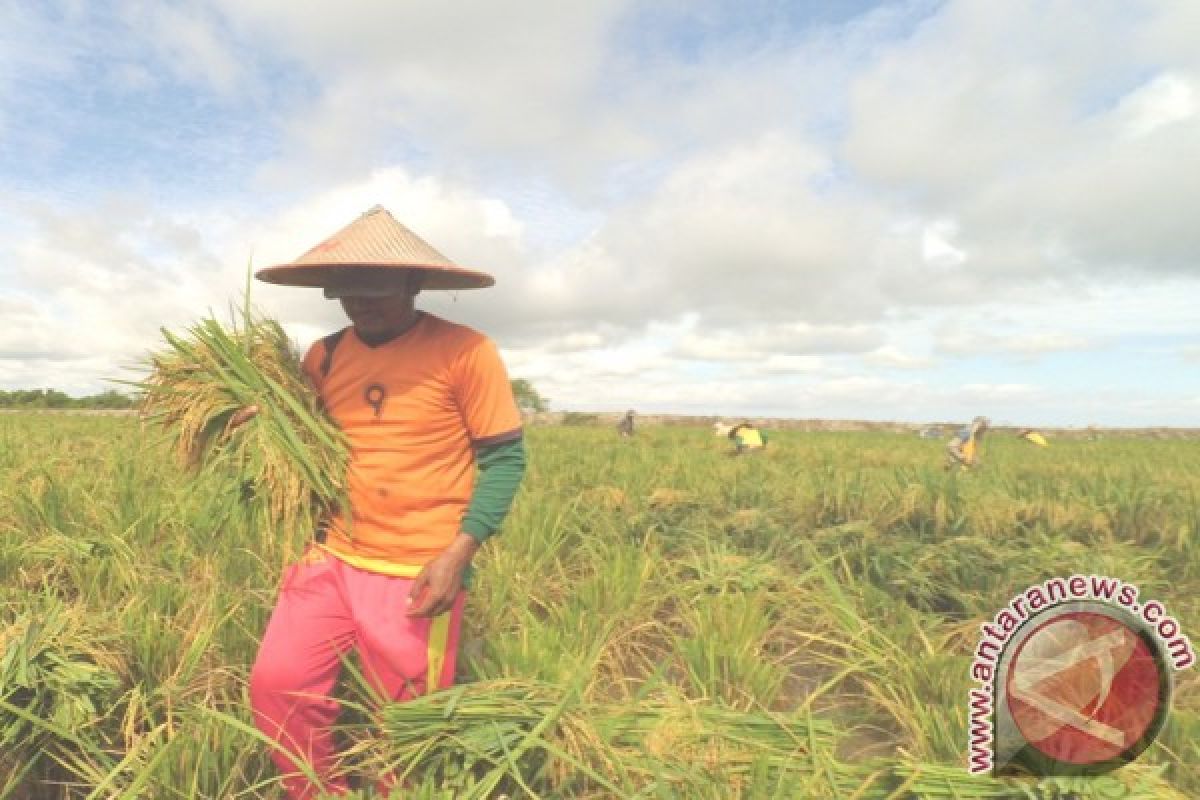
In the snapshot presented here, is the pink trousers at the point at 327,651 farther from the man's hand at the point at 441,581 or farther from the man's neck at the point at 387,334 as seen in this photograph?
the man's neck at the point at 387,334

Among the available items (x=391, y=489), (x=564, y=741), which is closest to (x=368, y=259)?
(x=391, y=489)

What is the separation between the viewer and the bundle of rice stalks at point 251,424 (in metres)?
1.94

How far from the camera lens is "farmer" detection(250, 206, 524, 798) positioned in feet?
6.01

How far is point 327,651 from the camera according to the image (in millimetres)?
1857

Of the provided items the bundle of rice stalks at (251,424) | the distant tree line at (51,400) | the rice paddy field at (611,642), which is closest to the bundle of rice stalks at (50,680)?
the rice paddy field at (611,642)

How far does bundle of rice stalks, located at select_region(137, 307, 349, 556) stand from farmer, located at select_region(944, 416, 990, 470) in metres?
7.20

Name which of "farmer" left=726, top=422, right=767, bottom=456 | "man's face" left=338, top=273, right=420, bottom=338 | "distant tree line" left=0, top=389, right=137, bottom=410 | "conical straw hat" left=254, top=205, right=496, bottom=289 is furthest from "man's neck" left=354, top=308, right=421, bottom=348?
"distant tree line" left=0, top=389, right=137, bottom=410

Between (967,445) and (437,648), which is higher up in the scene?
A: (967,445)

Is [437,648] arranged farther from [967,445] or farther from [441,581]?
[967,445]

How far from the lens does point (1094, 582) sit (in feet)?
8.24

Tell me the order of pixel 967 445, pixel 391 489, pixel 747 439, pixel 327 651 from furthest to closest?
pixel 747 439 < pixel 967 445 < pixel 391 489 < pixel 327 651

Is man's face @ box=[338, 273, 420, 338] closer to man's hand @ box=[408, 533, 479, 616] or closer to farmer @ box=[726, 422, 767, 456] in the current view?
man's hand @ box=[408, 533, 479, 616]

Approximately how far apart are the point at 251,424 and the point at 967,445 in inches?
320

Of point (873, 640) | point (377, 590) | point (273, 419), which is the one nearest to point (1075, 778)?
point (873, 640)
